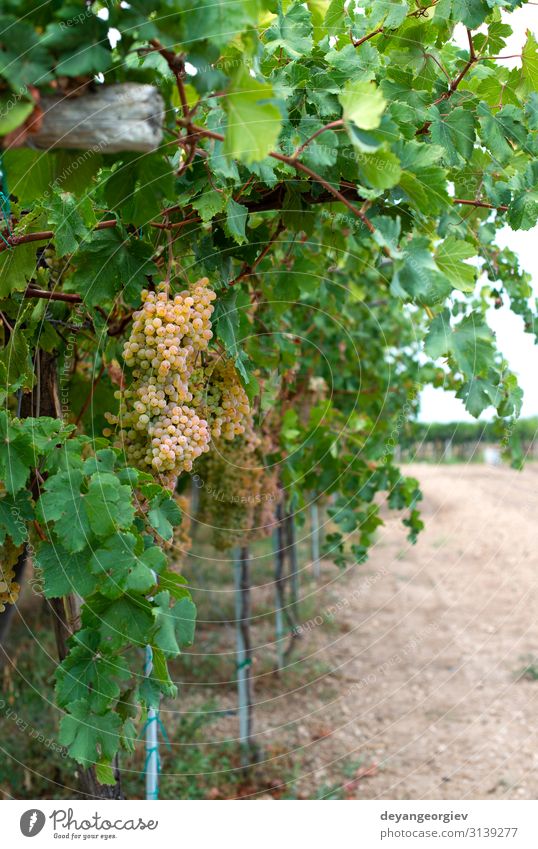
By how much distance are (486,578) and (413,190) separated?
25.9ft

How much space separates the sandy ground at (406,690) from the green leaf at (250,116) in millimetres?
3051

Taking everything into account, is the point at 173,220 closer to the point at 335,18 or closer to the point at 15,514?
the point at 335,18

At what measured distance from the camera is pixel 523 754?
3707 mm

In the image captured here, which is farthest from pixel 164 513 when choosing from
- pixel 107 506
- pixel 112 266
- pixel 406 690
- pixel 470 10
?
pixel 406 690

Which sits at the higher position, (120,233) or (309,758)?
(120,233)

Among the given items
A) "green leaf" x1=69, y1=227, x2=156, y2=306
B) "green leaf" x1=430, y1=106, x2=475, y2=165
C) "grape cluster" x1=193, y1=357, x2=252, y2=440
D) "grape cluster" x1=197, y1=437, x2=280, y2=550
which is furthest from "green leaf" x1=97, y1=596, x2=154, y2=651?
"grape cluster" x1=197, y1=437, x2=280, y2=550

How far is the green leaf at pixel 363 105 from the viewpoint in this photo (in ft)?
3.13

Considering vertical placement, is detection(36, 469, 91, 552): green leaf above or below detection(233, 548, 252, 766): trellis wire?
above

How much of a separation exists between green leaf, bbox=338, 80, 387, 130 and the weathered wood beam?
26cm

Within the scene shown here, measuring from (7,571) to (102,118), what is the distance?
820mm

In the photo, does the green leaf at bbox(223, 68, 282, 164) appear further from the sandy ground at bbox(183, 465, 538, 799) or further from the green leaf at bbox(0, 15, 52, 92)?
the sandy ground at bbox(183, 465, 538, 799)

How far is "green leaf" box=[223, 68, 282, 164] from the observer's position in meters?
0.92
